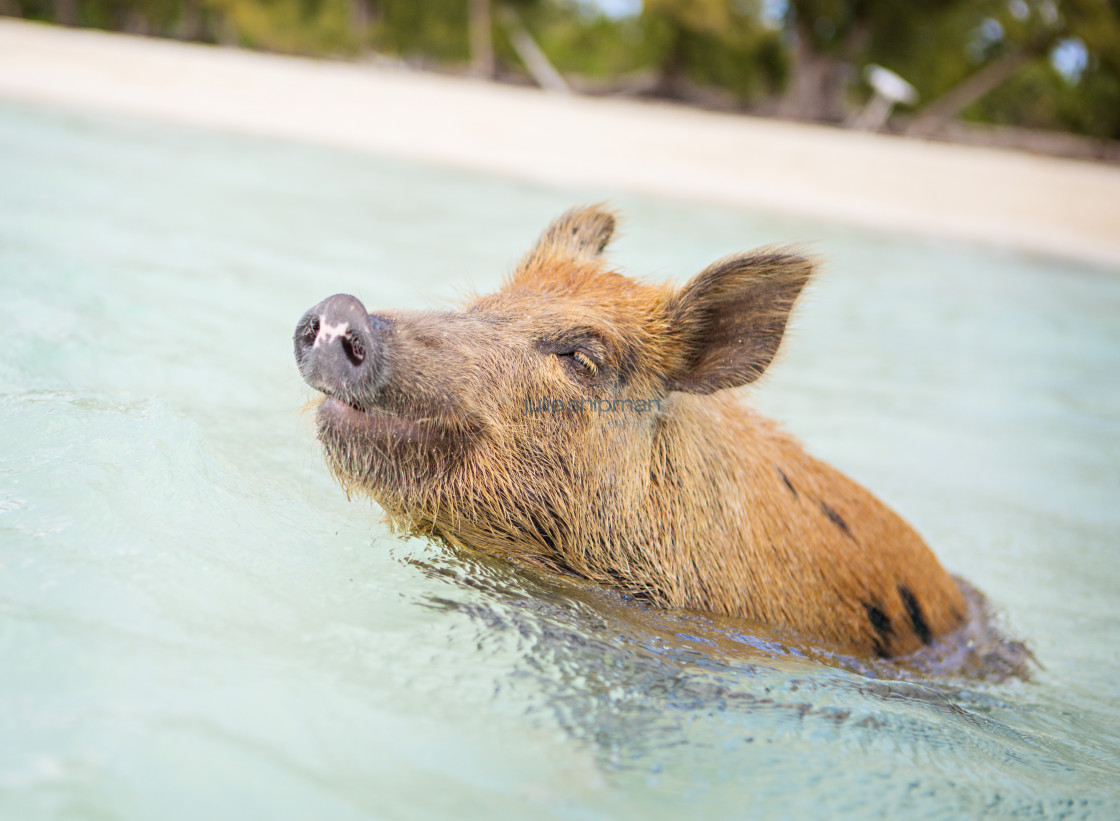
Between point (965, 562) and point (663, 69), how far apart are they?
77.9 ft

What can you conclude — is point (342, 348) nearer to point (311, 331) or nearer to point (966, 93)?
point (311, 331)

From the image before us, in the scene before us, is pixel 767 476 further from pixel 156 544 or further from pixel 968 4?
pixel 968 4

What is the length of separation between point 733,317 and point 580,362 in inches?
18.8

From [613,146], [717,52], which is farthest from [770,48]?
[613,146]

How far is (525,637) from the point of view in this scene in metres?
2.62

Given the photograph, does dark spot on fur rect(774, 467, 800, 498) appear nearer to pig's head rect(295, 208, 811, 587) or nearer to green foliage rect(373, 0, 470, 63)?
pig's head rect(295, 208, 811, 587)

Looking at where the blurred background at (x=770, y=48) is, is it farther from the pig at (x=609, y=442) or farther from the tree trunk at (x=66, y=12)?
the pig at (x=609, y=442)

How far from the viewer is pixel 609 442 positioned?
303 cm

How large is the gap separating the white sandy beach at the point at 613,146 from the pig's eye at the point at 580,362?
397 inches

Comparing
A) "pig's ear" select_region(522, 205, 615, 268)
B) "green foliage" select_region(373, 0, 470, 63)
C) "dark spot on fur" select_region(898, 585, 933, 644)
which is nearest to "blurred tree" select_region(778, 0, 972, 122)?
"green foliage" select_region(373, 0, 470, 63)

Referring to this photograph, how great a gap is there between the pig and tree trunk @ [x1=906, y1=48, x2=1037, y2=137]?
20608 millimetres

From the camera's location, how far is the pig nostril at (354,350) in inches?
98.7

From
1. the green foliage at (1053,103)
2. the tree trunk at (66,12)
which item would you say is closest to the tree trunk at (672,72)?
the green foliage at (1053,103)

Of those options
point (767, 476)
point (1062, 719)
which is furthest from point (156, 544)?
point (1062, 719)
